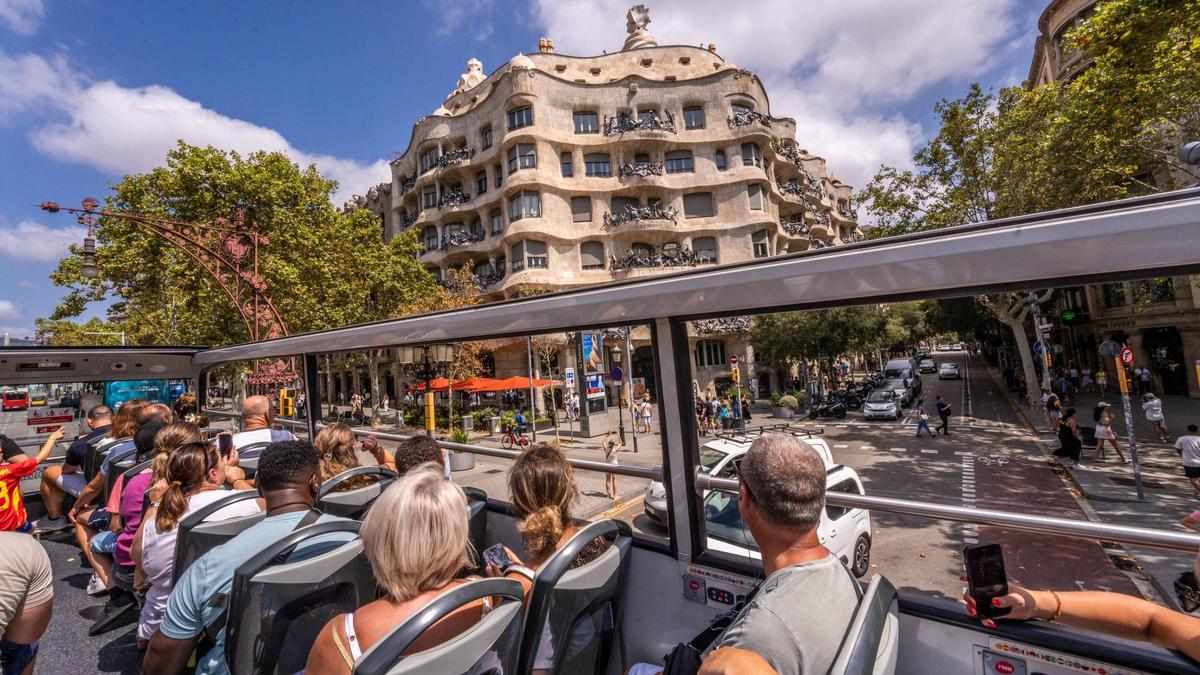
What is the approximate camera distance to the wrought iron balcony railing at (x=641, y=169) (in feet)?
107

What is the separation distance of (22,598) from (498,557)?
7.98 feet

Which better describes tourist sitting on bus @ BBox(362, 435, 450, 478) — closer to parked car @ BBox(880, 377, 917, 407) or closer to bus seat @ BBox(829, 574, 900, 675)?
bus seat @ BBox(829, 574, 900, 675)

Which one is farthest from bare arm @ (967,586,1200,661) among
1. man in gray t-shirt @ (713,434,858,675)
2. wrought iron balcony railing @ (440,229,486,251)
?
wrought iron balcony railing @ (440,229,486,251)

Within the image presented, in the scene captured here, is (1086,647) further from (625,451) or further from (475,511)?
(625,451)

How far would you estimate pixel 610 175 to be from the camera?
33.2m

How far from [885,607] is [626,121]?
34.8 meters

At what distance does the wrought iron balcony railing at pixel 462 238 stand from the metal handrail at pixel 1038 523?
112ft

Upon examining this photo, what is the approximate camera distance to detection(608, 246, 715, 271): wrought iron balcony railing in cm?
3180

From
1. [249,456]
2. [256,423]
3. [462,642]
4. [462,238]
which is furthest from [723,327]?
[462,642]

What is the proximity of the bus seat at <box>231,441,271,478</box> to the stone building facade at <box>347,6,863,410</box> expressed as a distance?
25463mm

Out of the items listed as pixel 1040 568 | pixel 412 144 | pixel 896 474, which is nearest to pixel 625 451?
pixel 896 474

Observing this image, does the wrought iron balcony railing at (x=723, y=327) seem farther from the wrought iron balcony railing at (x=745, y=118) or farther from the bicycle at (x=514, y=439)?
the bicycle at (x=514, y=439)

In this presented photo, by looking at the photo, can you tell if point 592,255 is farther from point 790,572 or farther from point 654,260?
point 790,572

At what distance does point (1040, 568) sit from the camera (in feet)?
19.0
